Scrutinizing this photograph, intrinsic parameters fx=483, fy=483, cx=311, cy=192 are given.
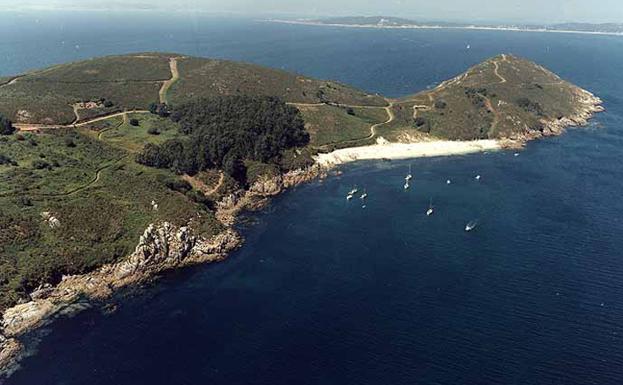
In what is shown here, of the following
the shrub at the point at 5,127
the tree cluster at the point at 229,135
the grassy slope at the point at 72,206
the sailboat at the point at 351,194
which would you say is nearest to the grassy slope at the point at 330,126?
the tree cluster at the point at 229,135

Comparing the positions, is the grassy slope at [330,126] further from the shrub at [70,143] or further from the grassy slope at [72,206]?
the shrub at [70,143]

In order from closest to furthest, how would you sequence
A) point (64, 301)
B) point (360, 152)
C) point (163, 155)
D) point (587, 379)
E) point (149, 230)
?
point (587, 379) < point (64, 301) < point (149, 230) < point (163, 155) < point (360, 152)

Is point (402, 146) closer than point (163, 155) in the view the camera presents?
No

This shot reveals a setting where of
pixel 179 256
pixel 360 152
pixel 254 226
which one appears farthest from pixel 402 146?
pixel 179 256

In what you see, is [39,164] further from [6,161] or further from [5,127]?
[5,127]

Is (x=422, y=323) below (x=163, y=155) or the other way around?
below

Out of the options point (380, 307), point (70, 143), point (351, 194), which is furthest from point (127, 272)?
point (351, 194)

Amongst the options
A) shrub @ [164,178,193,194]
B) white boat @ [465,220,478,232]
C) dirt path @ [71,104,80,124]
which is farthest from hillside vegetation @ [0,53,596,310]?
white boat @ [465,220,478,232]

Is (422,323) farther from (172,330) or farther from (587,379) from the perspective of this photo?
(172,330)
